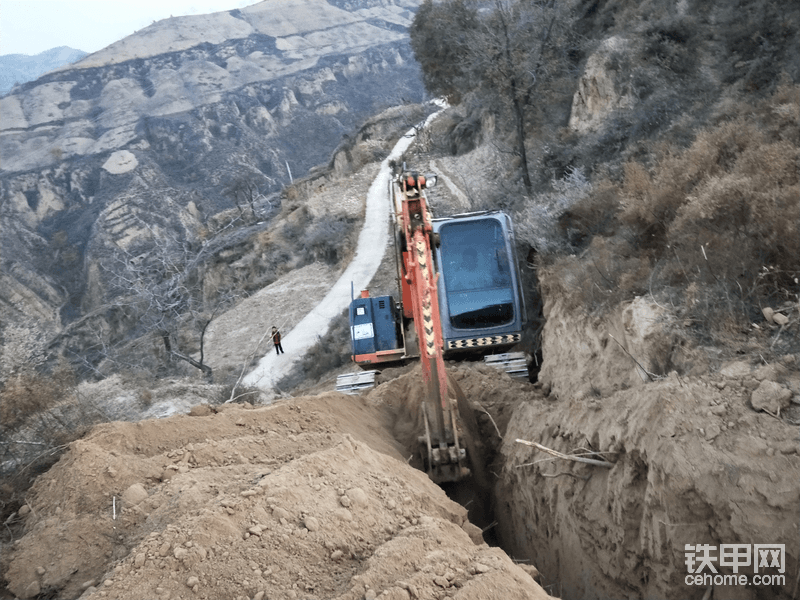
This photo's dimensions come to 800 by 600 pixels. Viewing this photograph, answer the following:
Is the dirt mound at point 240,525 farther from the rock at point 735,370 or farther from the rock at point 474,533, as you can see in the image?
the rock at point 735,370

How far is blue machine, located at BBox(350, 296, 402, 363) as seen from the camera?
39.7ft

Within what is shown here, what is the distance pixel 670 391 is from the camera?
15.4 feet

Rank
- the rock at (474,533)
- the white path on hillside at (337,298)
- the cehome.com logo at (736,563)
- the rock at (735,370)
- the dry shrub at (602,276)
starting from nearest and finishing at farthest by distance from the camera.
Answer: the cehome.com logo at (736,563) < the rock at (735,370) < the rock at (474,533) < the dry shrub at (602,276) < the white path on hillside at (337,298)

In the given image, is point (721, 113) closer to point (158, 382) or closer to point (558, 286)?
point (558, 286)

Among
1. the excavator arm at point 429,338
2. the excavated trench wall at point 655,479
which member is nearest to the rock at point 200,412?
the excavator arm at point 429,338

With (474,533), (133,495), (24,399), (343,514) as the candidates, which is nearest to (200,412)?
(133,495)

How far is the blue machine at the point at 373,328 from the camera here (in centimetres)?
1211

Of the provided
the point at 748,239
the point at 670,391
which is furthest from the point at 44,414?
the point at 748,239

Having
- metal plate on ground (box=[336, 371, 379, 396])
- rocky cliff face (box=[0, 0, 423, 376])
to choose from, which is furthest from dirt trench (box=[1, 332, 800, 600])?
rocky cliff face (box=[0, 0, 423, 376])

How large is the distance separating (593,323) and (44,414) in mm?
8527

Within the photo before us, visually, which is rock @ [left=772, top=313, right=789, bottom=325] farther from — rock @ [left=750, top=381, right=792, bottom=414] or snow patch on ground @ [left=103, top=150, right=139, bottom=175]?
snow patch on ground @ [left=103, top=150, right=139, bottom=175]

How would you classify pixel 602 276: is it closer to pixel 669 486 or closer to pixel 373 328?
pixel 669 486

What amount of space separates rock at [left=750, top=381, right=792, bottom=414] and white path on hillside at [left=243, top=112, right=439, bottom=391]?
1277 cm

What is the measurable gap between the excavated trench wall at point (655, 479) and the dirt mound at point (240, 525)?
1.09 m
